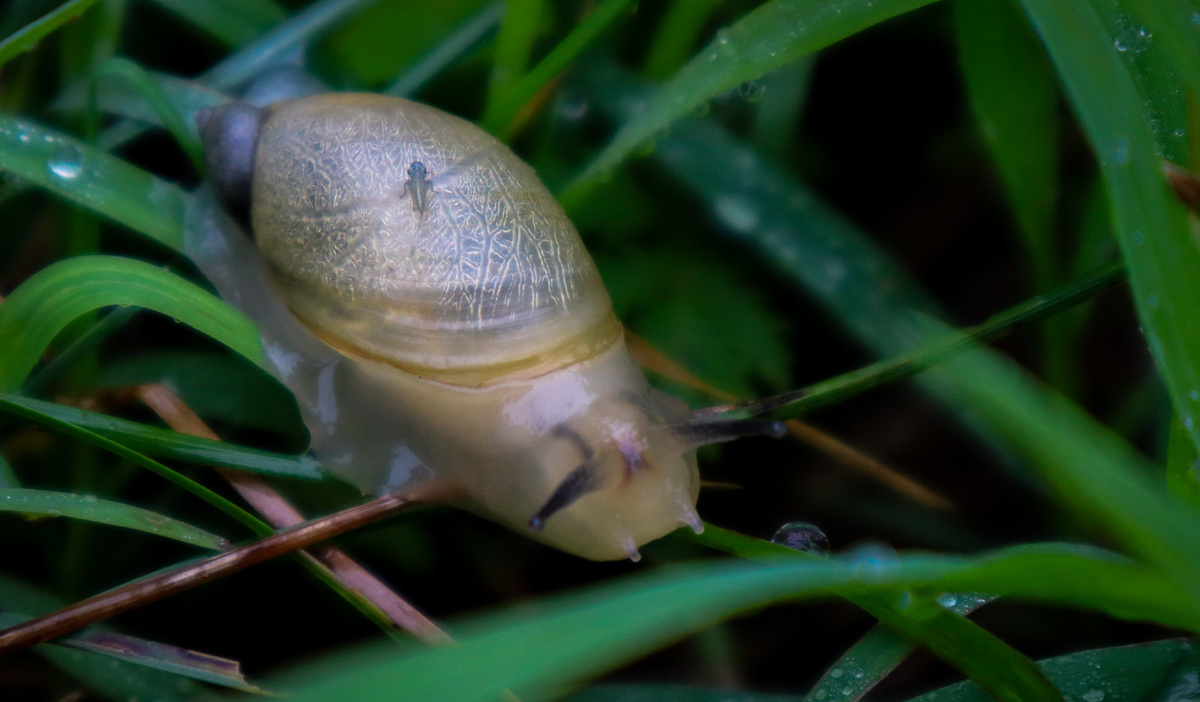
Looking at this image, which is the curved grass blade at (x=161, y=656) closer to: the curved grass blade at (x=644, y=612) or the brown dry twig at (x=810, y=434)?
the curved grass blade at (x=644, y=612)

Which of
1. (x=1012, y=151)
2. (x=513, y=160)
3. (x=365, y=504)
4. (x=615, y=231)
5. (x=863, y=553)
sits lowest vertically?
(x=863, y=553)

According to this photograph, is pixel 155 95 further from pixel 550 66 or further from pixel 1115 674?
pixel 1115 674

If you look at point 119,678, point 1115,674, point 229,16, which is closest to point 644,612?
point 1115,674

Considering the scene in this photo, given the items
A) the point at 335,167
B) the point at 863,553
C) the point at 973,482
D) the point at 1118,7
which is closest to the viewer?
the point at 863,553

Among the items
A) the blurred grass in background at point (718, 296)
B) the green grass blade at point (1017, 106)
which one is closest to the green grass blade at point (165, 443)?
the blurred grass in background at point (718, 296)

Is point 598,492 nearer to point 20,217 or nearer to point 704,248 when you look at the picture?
point 704,248

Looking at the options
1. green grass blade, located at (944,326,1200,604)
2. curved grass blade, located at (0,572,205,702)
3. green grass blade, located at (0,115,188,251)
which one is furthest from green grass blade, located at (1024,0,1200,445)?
green grass blade, located at (0,115,188,251)

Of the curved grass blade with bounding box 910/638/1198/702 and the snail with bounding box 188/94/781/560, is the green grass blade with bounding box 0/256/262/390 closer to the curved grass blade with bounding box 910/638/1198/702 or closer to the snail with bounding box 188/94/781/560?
the snail with bounding box 188/94/781/560

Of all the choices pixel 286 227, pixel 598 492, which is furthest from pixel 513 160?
pixel 598 492
